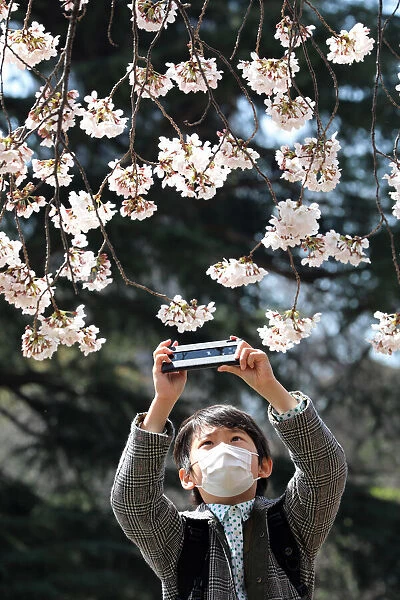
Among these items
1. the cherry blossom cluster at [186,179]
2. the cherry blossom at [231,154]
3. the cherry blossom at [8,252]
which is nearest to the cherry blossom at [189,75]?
the cherry blossom cluster at [186,179]

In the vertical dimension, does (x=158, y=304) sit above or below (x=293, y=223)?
above

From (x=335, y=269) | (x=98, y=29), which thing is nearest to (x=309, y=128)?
(x=335, y=269)

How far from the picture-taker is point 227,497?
2096mm

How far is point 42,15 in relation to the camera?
6969 mm

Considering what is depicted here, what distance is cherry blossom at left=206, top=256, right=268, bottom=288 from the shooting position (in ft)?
7.52

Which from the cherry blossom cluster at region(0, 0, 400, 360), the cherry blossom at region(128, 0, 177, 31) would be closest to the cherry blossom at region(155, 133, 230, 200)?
the cherry blossom cluster at region(0, 0, 400, 360)

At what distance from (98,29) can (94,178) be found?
154 cm

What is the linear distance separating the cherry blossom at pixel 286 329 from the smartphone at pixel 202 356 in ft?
0.90

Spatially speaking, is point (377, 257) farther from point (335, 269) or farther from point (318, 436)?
point (318, 436)

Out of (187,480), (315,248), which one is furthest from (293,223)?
(187,480)

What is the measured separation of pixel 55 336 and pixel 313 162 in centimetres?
63

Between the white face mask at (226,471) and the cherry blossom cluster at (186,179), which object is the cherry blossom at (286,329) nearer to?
the cherry blossom cluster at (186,179)

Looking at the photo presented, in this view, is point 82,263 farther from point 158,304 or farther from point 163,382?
point 158,304

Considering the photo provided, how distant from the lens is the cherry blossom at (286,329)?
2309 millimetres
